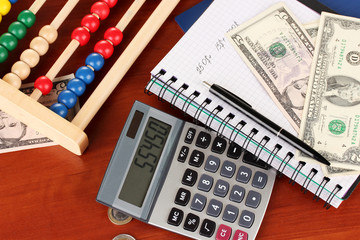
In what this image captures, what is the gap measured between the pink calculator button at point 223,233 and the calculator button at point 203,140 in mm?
130

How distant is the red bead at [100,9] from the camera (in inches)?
28.3

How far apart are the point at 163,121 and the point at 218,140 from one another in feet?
0.31

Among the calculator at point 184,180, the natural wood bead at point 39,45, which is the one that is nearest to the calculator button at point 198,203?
the calculator at point 184,180

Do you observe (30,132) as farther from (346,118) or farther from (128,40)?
(346,118)

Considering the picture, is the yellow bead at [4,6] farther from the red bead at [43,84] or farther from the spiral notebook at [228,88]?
the spiral notebook at [228,88]

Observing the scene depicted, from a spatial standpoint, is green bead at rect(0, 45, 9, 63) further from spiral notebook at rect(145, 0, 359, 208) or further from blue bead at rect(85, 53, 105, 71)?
spiral notebook at rect(145, 0, 359, 208)

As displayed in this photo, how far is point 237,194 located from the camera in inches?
24.9

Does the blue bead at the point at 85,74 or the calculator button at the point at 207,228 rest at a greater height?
the blue bead at the point at 85,74

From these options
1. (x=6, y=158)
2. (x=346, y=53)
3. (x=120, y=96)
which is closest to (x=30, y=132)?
(x=6, y=158)

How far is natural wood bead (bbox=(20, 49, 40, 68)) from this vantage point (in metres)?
0.67

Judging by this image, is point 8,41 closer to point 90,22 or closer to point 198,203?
point 90,22

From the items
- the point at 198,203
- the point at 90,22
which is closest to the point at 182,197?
the point at 198,203

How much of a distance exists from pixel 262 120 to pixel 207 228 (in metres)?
0.19

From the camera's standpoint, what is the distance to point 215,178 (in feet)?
2.11
